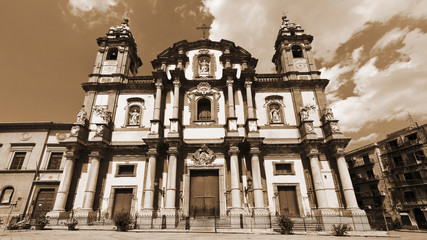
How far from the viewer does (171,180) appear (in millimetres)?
16188

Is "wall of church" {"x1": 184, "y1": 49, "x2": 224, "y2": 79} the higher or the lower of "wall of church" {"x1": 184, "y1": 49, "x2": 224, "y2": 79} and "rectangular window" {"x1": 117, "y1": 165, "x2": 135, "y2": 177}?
the higher

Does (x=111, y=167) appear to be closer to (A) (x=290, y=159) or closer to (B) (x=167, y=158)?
(B) (x=167, y=158)

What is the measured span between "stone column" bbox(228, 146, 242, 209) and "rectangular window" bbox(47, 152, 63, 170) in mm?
17080

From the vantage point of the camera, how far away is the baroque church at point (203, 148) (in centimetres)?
1630

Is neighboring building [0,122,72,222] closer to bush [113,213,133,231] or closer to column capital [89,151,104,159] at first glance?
column capital [89,151,104,159]

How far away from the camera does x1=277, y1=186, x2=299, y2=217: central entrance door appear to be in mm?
16594

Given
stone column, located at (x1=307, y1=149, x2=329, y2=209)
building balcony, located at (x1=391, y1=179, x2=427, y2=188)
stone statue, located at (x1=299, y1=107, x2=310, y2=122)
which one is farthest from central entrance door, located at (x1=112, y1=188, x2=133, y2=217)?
building balcony, located at (x1=391, y1=179, x2=427, y2=188)

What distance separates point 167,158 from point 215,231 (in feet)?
24.2

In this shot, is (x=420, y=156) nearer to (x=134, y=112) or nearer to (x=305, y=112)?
(x=305, y=112)

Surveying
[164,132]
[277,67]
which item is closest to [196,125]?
[164,132]

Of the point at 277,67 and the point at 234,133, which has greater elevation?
the point at 277,67

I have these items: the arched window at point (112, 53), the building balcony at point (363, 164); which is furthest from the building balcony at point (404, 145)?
the arched window at point (112, 53)

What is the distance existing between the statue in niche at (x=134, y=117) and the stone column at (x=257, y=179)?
10651mm

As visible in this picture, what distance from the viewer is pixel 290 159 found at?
714 inches
